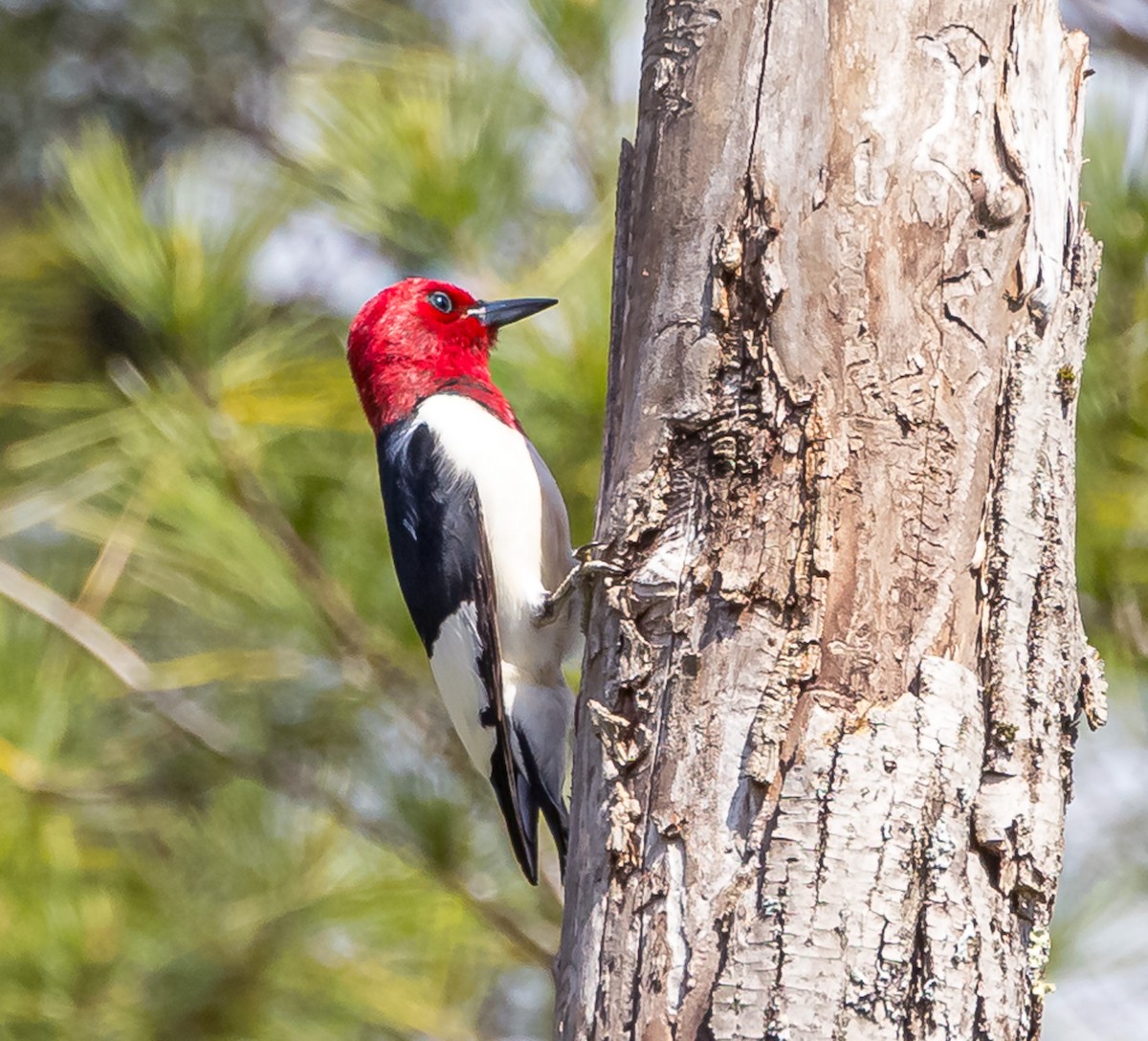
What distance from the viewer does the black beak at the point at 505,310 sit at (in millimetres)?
2889

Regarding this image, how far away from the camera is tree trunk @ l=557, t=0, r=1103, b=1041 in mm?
1625

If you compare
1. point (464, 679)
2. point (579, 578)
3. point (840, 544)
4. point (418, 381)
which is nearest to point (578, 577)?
point (579, 578)

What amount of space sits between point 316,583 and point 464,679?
41 centimetres

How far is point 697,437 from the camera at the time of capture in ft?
6.10

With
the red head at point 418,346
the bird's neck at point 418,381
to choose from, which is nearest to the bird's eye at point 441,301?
the red head at point 418,346

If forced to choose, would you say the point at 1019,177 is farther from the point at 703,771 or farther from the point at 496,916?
the point at 496,916

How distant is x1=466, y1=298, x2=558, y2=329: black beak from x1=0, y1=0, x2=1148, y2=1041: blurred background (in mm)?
34

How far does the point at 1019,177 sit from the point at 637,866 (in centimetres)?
94

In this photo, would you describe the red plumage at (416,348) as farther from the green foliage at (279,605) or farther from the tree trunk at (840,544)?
the tree trunk at (840,544)

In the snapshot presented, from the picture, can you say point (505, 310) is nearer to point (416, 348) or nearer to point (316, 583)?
point (416, 348)

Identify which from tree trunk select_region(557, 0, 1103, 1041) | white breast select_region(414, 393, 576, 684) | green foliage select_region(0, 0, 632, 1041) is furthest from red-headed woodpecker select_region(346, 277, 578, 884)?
tree trunk select_region(557, 0, 1103, 1041)

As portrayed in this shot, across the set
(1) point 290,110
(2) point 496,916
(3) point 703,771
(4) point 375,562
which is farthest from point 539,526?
(1) point 290,110

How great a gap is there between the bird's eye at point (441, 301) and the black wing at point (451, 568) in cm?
29

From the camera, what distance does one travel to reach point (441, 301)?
3.07 m
